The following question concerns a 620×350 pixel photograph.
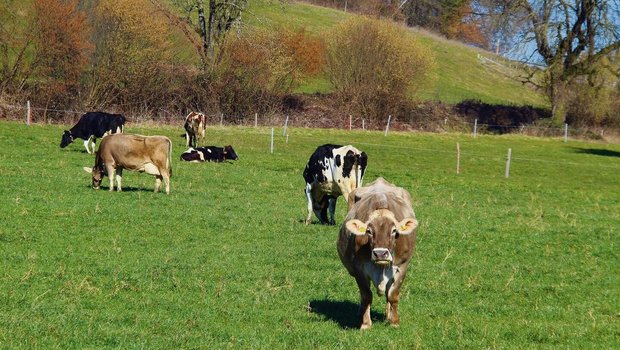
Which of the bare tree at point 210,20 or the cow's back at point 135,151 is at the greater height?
the bare tree at point 210,20

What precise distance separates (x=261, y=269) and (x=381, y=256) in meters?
4.55

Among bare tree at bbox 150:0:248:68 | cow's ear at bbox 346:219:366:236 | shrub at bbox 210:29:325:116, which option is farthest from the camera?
bare tree at bbox 150:0:248:68

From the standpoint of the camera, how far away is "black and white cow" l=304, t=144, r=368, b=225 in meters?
17.6

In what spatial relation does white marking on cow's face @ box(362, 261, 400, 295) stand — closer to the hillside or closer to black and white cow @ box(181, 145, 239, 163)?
black and white cow @ box(181, 145, 239, 163)

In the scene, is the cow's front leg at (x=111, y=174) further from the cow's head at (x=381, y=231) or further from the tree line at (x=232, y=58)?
the tree line at (x=232, y=58)

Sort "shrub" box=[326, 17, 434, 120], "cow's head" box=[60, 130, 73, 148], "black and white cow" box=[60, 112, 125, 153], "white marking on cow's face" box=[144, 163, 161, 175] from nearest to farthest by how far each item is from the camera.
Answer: "white marking on cow's face" box=[144, 163, 161, 175] < "black and white cow" box=[60, 112, 125, 153] < "cow's head" box=[60, 130, 73, 148] < "shrub" box=[326, 17, 434, 120]

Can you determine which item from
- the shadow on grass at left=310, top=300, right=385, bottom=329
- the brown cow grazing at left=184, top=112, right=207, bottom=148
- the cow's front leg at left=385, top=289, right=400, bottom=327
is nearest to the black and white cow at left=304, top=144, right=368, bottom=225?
the shadow on grass at left=310, top=300, right=385, bottom=329

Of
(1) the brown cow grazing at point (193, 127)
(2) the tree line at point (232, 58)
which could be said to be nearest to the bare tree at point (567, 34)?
(2) the tree line at point (232, 58)

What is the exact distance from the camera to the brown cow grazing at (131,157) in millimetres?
20766

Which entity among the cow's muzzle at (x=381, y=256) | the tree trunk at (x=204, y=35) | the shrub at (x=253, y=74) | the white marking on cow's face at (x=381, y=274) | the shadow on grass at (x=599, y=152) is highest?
the tree trunk at (x=204, y=35)

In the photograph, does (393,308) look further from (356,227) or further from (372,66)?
(372,66)

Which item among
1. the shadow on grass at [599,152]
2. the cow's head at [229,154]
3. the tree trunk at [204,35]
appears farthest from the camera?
the tree trunk at [204,35]

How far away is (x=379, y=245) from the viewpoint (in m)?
8.45

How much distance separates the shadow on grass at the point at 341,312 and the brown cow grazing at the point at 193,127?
87.6 feet
